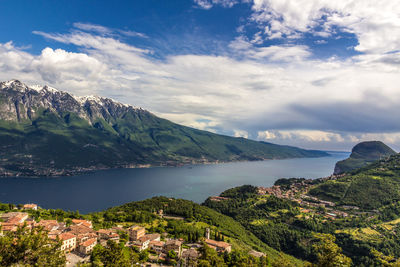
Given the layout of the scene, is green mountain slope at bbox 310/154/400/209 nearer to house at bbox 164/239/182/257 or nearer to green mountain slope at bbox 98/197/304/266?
green mountain slope at bbox 98/197/304/266

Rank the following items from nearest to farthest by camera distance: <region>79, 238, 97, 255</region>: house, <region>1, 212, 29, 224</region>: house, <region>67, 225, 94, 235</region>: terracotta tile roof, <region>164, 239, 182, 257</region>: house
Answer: <region>79, 238, 97, 255</region>: house < <region>164, 239, 182, 257</region>: house < <region>67, 225, 94, 235</region>: terracotta tile roof < <region>1, 212, 29, 224</region>: house

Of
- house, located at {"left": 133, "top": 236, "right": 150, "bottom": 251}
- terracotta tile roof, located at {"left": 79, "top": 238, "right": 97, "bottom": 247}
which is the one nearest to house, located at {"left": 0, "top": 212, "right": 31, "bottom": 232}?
terracotta tile roof, located at {"left": 79, "top": 238, "right": 97, "bottom": 247}

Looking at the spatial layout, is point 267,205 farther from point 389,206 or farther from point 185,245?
point 185,245

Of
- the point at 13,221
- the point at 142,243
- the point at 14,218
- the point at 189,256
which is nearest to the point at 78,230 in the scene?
the point at 13,221

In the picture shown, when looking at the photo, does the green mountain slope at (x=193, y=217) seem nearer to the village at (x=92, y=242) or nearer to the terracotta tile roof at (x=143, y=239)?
the village at (x=92, y=242)

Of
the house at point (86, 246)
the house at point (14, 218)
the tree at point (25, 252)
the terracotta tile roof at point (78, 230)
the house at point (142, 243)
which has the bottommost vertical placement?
the house at point (142, 243)

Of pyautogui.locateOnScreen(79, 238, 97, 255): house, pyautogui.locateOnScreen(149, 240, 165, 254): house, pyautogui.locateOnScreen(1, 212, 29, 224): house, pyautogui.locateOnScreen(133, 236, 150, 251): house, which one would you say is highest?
pyautogui.locateOnScreen(1, 212, 29, 224): house

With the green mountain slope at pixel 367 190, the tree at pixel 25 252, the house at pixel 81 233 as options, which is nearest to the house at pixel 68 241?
the house at pixel 81 233

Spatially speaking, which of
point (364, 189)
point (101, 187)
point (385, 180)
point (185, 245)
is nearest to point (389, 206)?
point (364, 189)
